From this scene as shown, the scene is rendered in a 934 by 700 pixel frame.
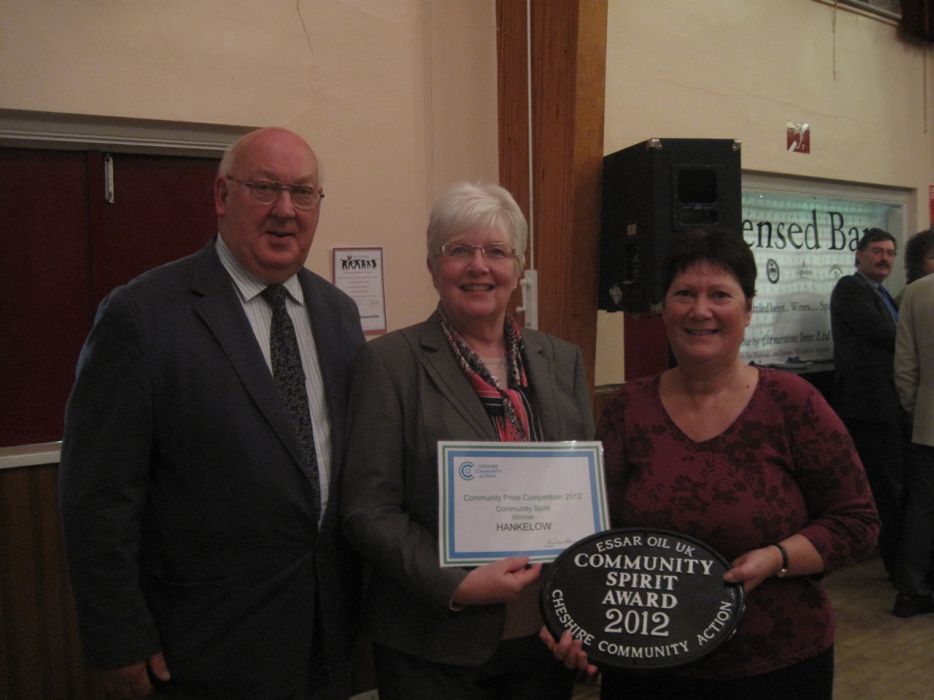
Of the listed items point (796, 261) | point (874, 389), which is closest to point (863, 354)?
point (874, 389)

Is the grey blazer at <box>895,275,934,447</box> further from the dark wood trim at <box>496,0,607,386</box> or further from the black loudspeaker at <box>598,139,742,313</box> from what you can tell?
the dark wood trim at <box>496,0,607,386</box>

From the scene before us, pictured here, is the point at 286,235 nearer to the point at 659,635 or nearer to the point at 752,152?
the point at 659,635

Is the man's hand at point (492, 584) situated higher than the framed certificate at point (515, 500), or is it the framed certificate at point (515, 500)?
the framed certificate at point (515, 500)

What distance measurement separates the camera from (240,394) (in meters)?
1.50

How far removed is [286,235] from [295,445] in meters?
0.45

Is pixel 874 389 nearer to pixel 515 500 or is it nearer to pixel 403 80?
pixel 403 80

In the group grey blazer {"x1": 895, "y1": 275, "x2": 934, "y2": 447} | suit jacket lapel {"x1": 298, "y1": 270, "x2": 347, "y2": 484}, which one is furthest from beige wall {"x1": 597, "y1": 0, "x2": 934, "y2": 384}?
suit jacket lapel {"x1": 298, "y1": 270, "x2": 347, "y2": 484}

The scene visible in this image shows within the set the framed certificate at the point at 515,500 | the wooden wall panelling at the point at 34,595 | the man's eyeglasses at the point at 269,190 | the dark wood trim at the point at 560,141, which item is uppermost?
the dark wood trim at the point at 560,141

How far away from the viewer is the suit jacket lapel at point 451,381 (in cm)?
151

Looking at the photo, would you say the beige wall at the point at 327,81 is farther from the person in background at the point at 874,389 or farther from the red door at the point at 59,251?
the person in background at the point at 874,389

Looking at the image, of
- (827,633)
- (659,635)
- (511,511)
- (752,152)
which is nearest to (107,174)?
(511,511)

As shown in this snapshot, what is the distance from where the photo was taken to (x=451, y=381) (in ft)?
5.05

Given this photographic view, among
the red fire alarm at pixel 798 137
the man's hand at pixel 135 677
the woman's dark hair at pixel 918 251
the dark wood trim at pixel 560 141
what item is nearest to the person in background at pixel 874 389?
the woman's dark hair at pixel 918 251

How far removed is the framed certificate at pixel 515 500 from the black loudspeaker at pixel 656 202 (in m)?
1.77
